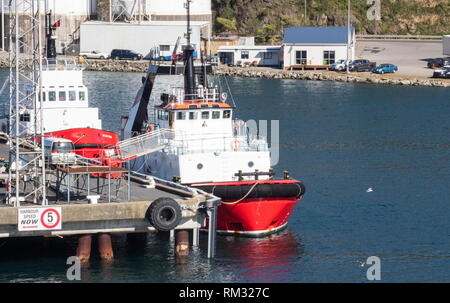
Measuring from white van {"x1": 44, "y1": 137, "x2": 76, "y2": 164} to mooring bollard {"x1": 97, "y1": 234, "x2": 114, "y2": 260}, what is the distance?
4346mm

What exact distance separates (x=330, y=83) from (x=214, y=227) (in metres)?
75.7

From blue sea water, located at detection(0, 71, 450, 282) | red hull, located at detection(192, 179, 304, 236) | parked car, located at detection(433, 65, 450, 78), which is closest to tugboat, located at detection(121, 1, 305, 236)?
red hull, located at detection(192, 179, 304, 236)

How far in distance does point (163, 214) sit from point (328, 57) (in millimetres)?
85768

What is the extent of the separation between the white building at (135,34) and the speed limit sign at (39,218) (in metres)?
87.9

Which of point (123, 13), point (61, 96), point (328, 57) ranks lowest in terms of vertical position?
point (61, 96)

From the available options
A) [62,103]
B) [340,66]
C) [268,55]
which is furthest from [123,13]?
[62,103]

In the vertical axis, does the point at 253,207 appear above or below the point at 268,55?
below

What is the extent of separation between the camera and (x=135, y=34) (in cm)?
13212

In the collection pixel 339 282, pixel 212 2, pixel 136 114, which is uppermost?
pixel 212 2

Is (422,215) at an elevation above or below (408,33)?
below

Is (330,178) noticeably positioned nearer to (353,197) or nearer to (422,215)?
(353,197)

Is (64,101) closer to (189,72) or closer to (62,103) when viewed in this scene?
(62,103)
